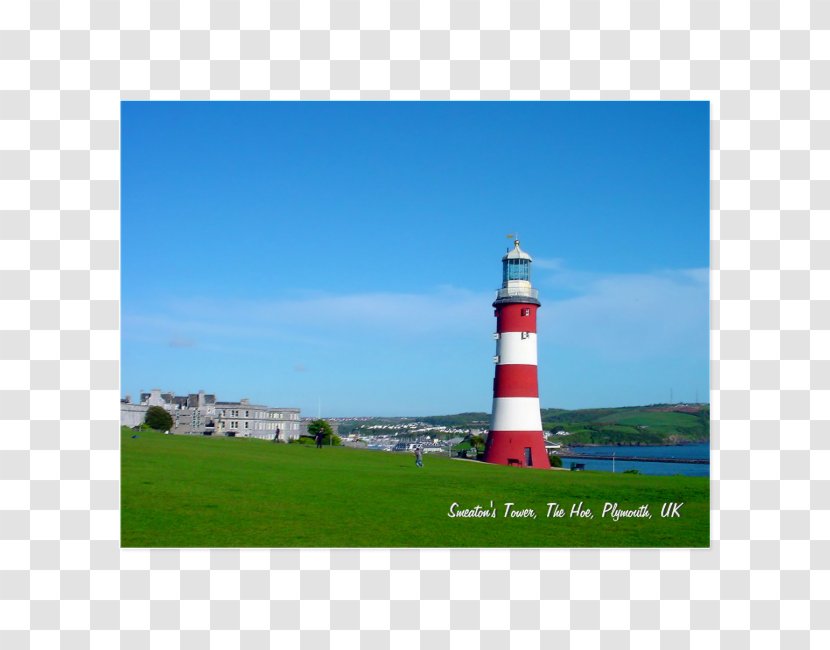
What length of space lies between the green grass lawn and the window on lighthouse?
4960 mm

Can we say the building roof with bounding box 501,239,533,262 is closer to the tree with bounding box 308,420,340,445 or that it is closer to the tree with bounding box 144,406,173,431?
the tree with bounding box 308,420,340,445

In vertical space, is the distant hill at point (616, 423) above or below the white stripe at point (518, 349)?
below

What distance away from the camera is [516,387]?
22156 mm

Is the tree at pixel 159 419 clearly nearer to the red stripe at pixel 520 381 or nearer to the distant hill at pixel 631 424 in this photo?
the red stripe at pixel 520 381

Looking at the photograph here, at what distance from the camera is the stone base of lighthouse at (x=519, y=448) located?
2233 centimetres

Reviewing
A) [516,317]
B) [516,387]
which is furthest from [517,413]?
[516,317]

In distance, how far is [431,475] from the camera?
18.8m

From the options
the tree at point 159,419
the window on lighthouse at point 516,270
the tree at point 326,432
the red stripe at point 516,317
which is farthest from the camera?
the tree at point 326,432

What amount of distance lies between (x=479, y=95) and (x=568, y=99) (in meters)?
1.46

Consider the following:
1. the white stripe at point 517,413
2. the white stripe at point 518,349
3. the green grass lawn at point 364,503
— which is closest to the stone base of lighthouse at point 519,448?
the white stripe at point 517,413

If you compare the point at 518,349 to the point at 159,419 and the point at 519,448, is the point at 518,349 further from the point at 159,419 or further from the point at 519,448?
the point at 159,419

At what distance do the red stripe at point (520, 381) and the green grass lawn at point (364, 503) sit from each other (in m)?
2.67

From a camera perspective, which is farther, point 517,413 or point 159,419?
point 159,419

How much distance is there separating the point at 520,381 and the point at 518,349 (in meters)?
0.86
